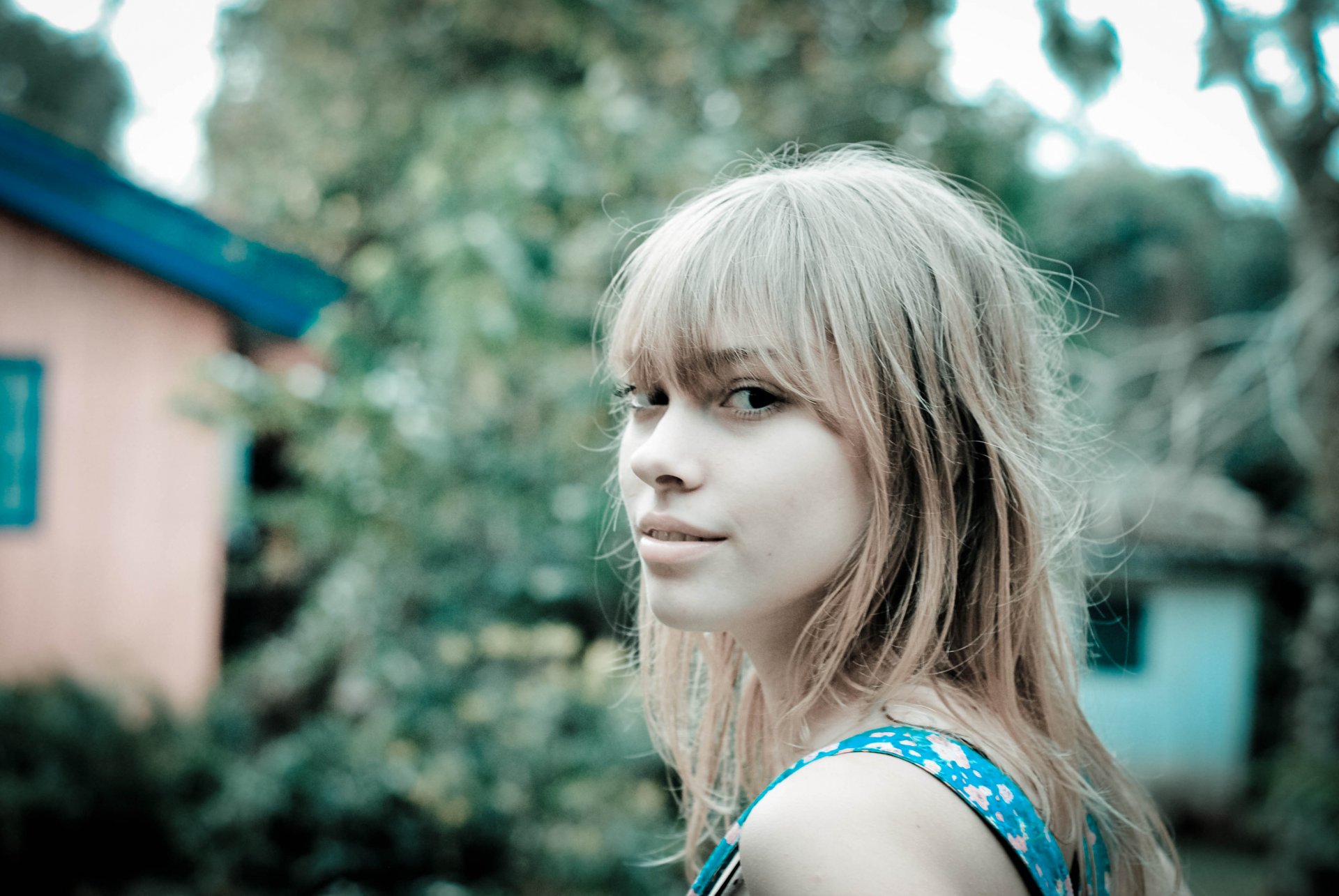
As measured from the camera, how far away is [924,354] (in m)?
1.14

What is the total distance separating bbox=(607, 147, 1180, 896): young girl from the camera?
1.06 meters

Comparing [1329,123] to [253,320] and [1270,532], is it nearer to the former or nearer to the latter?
[253,320]

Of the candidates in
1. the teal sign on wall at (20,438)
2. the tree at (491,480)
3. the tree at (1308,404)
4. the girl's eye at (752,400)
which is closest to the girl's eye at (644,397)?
the girl's eye at (752,400)

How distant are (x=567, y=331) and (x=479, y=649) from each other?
130 cm

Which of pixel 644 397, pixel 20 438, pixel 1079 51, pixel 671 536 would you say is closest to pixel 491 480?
pixel 1079 51

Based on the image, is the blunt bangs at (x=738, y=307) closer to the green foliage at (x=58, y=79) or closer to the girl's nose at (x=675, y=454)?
the girl's nose at (x=675, y=454)

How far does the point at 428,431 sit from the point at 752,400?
2.90m

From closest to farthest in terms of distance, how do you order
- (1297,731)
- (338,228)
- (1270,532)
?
(1297,731) → (338,228) → (1270,532)

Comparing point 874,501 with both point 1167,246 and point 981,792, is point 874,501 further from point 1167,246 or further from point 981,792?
point 1167,246

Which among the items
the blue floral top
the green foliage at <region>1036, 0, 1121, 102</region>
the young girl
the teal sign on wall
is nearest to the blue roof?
the teal sign on wall

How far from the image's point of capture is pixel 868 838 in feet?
2.81

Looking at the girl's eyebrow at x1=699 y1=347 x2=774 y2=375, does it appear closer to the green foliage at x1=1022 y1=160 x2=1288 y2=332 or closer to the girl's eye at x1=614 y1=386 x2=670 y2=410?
the girl's eye at x1=614 y1=386 x2=670 y2=410

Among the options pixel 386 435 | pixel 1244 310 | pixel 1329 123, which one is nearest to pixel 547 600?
pixel 386 435

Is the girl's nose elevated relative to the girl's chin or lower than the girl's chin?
elevated
